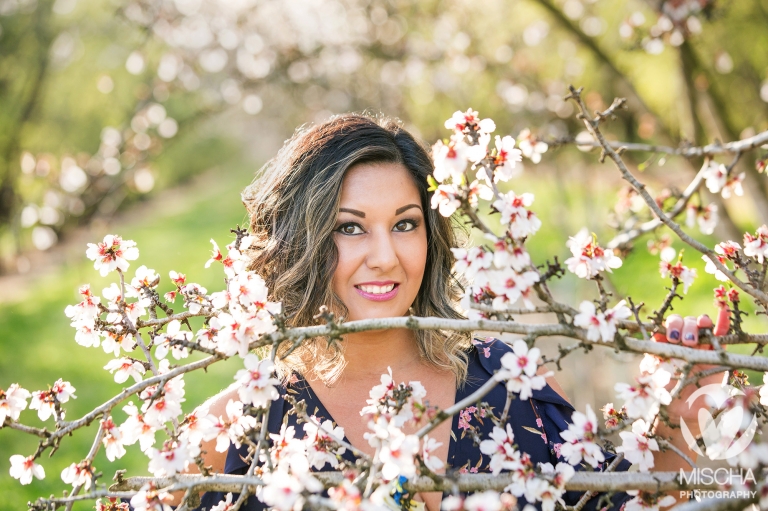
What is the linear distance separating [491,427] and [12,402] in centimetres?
134

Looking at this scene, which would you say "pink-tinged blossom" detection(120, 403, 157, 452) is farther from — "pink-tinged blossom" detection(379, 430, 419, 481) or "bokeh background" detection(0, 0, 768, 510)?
"bokeh background" detection(0, 0, 768, 510)

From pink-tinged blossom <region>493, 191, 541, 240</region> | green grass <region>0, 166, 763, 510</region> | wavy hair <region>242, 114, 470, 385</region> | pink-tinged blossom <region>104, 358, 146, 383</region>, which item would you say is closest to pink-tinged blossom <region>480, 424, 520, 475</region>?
pink-tinged blossom <region>493, 191, 541, 240</region>

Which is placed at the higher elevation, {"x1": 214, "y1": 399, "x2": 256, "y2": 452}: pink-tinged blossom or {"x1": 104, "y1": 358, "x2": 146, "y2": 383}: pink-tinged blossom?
{"x1": 104, "y1": 358, "x2": 146, "y2": 383}: pink-tinged blossom

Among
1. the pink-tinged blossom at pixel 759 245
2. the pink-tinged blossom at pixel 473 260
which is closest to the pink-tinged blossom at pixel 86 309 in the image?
the pink-tinged blossom at pixel 473 260

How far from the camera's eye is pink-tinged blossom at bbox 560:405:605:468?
4.69 feet

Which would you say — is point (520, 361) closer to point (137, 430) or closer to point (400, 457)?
point (400, 457)

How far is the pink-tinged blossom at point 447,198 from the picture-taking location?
1341mm

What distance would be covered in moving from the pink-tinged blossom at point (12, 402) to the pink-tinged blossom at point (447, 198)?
1065mm

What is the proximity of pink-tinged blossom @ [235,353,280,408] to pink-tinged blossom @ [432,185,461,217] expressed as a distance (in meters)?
0.51

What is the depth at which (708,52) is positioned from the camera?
4.37 meters

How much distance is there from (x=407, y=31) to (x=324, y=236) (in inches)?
158

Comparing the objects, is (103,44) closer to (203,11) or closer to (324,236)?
(203,11)

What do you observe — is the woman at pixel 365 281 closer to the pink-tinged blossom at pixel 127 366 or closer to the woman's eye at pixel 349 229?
the woman's eye at pixel 349 229

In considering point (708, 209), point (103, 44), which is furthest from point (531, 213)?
point (103, 44)
